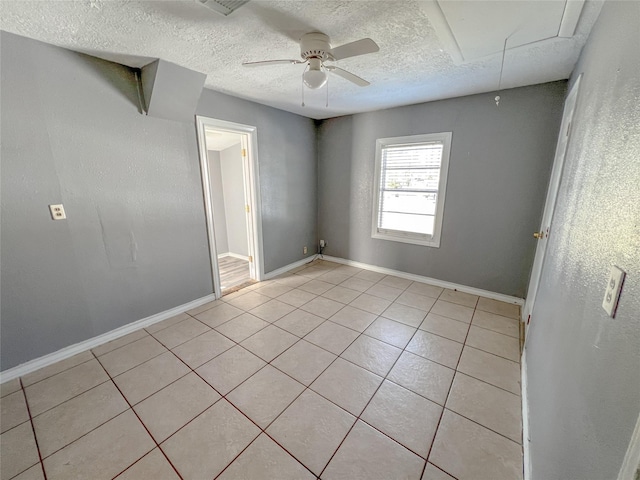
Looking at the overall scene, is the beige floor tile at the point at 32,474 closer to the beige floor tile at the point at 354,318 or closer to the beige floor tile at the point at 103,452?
the beige floor tile at the point at 103,452

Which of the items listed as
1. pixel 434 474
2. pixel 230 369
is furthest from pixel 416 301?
pixel 230 369

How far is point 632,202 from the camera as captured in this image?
66cm

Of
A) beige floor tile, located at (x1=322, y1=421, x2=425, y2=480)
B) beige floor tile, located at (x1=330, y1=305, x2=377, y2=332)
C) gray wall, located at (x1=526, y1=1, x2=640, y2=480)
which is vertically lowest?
beige floor tile, located at (x1=322, y1=421, x2=425, y2=480)

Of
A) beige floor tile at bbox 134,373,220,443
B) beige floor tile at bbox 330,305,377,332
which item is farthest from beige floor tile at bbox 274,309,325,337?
beige floor tile at bbox 134,373,220,443

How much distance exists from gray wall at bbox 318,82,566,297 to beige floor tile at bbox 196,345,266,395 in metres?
2.49

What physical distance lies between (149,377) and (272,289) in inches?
65.9

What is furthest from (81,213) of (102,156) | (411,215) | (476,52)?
(411,215)

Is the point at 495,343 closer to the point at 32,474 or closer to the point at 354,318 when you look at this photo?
the point at 354,318

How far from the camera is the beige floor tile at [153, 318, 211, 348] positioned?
7.45 ft

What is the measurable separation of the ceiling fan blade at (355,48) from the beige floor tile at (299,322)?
2.25 m

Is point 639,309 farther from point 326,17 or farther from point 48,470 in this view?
point 48,470

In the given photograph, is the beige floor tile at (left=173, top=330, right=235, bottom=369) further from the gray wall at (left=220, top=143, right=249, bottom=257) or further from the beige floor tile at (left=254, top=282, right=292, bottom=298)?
the gray wall at (left=220, top=143, right=249, bottom=257)

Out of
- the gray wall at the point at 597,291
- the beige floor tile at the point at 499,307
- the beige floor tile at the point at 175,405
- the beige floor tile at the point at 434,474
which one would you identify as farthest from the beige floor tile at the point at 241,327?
the beige floor tile at the point at 499,307

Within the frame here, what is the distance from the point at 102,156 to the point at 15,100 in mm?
528
